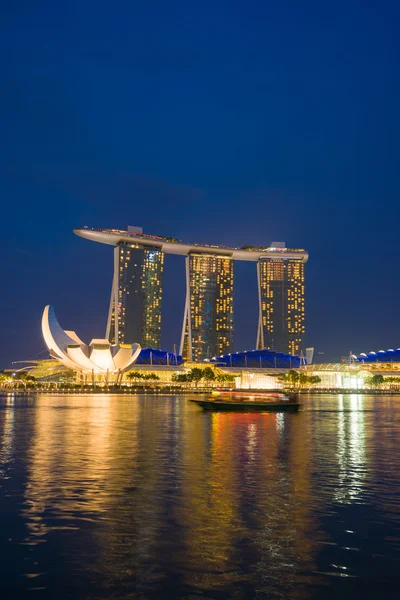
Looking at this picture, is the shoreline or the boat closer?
the boat

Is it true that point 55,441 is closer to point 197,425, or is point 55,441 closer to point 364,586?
point 197,425

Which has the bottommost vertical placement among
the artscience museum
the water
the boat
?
the water

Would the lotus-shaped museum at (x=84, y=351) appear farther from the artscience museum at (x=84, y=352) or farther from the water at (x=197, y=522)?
the water at (x=197, y=522)

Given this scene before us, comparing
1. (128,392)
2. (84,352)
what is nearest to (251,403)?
(128,392)

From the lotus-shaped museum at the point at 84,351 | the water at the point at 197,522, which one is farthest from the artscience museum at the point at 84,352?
the water at the point at 197,522

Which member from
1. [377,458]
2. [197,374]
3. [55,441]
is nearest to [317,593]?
[377,458]

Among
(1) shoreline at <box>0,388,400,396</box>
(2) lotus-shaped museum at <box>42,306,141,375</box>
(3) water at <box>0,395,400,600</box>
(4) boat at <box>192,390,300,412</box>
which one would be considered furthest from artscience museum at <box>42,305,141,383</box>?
(3) water at <box>0,395,400,600</box>

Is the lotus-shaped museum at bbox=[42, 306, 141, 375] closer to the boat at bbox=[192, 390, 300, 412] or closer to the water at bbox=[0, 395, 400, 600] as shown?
the boat at bbox=[192, 390, 300, 412]
